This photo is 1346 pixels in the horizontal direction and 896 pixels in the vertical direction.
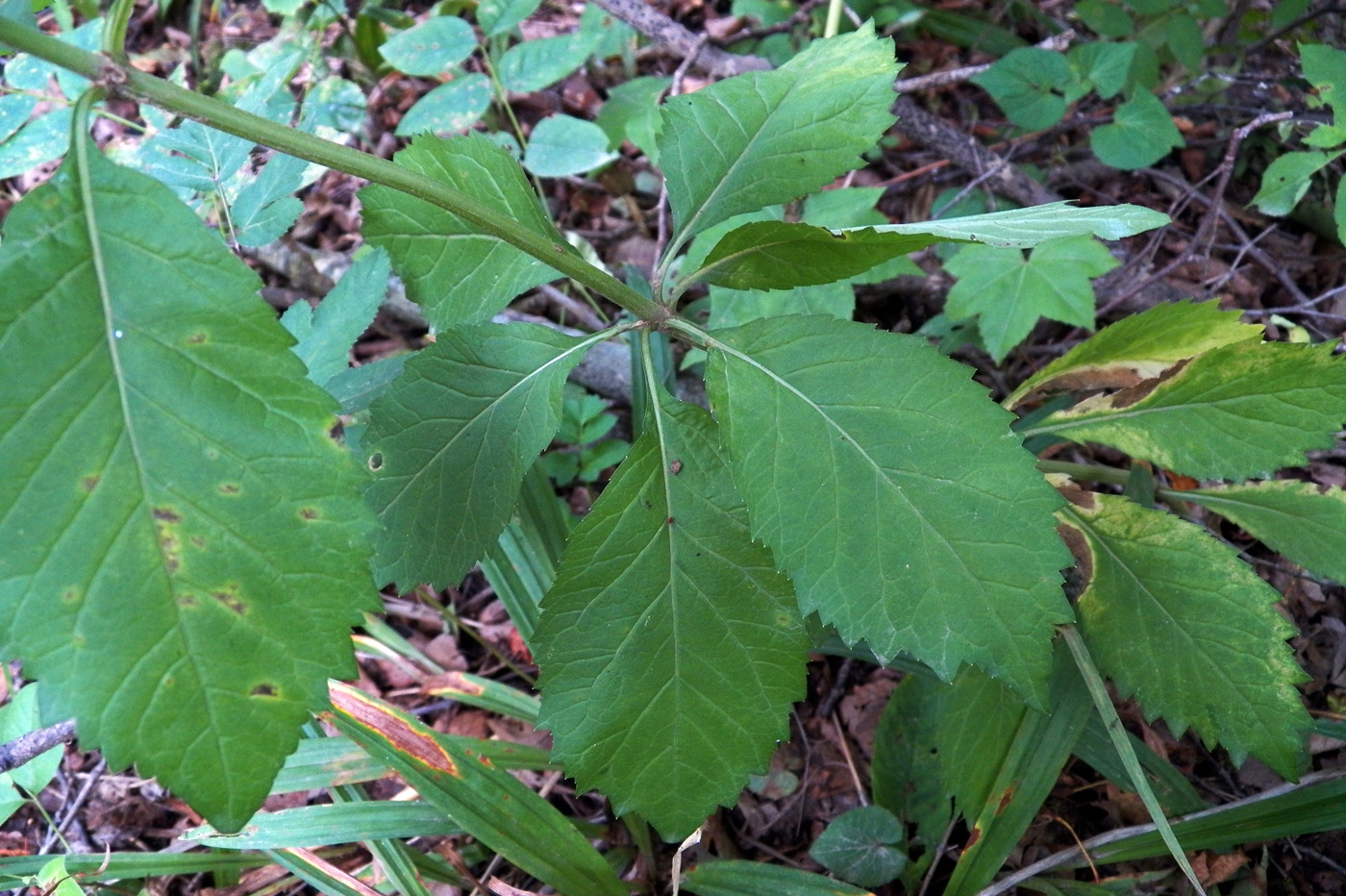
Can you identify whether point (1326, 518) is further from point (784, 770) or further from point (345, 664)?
point (345, 664)

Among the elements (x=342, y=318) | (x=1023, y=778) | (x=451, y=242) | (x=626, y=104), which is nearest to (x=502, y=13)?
(x=626, y=104)

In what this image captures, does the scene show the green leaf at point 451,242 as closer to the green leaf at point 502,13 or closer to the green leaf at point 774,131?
the green leaf at point 774,131

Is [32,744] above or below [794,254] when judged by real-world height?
below

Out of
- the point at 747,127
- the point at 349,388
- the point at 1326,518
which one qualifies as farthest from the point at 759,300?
the point at 1326,518

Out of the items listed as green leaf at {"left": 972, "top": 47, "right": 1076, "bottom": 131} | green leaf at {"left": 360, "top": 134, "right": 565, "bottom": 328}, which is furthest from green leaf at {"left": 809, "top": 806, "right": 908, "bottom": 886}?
green leaf at {"left": 972, "top": 47, "right": 1076, "bottom": 131}

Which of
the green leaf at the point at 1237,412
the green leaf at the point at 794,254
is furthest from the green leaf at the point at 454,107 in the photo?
the green leaf at the point at 1237,412

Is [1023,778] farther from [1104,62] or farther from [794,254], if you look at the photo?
[1104,62]

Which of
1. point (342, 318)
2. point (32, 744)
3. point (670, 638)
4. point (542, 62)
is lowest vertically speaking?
point (32, 744)
